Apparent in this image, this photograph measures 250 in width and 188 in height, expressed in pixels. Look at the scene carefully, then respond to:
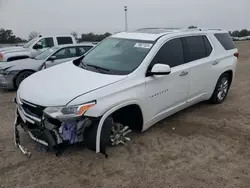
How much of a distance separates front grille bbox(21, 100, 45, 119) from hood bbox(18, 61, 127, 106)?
0.17ft

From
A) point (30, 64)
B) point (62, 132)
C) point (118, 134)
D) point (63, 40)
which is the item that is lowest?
point (118, 134)

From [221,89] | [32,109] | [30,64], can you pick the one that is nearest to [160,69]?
[32,109]

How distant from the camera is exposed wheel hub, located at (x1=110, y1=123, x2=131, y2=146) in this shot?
3.92 metres

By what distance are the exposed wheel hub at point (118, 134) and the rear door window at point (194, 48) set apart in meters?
1.77

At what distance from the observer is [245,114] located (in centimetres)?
551

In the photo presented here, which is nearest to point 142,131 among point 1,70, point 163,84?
point 163,84

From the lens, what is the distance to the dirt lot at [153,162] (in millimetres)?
3236

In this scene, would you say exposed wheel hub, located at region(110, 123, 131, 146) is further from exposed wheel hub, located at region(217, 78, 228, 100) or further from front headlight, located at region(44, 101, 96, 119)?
exposed wheel hub, located at region(217, 78, 228, 100)

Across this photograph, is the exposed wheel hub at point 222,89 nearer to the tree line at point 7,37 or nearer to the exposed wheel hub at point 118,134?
the exposed wheel hub at point 118,134

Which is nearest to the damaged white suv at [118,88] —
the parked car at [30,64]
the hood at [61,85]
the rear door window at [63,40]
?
the hood at [61,85]

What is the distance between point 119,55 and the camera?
14.5 ft

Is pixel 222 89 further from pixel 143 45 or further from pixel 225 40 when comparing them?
pixel 143 45

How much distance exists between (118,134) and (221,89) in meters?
3.15

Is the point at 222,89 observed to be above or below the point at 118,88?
below
